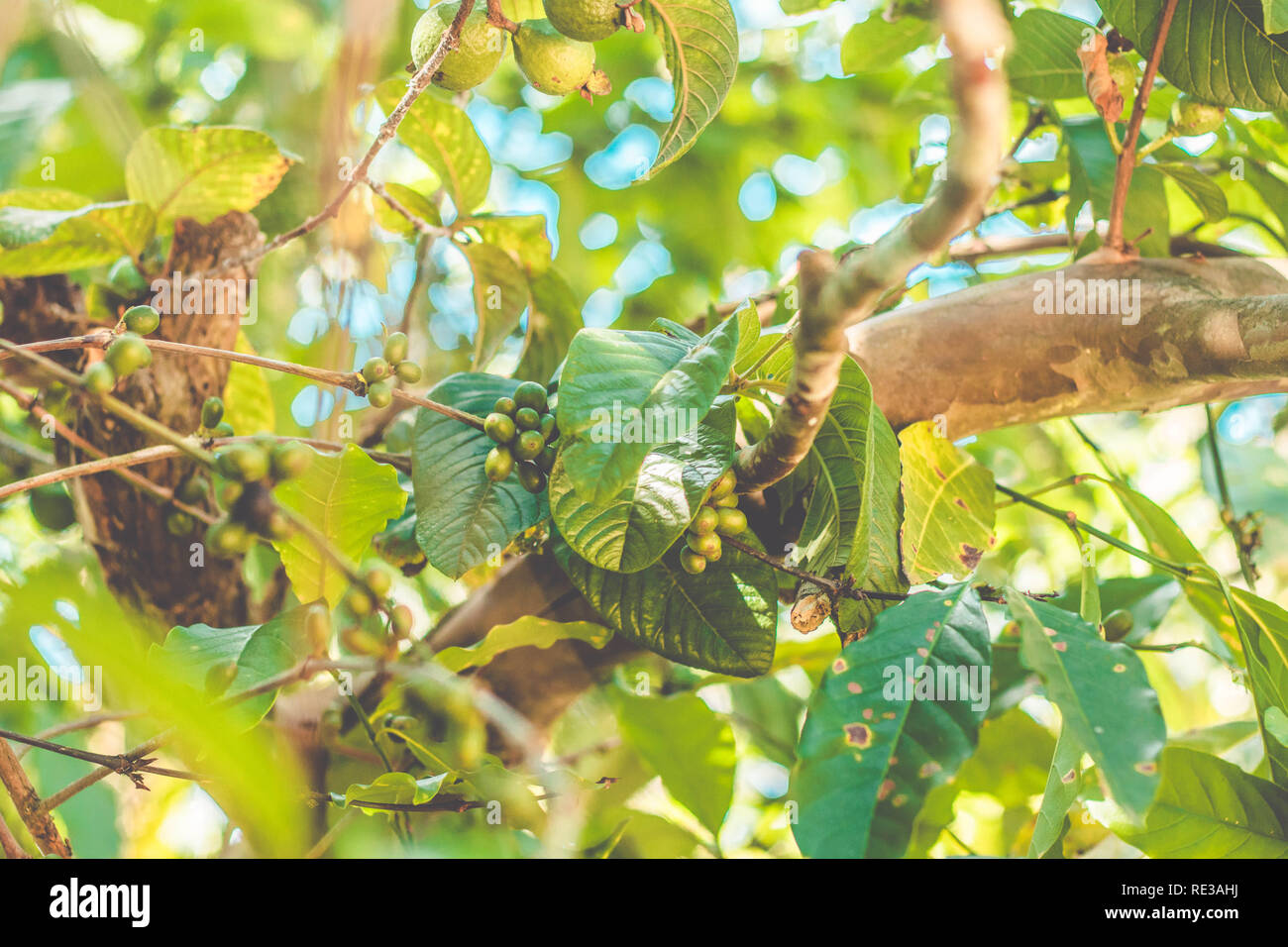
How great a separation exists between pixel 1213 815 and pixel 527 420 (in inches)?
25.7

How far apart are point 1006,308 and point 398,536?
657mm

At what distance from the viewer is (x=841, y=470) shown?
0.71 m

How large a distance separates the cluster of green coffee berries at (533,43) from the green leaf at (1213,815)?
0.73 meters

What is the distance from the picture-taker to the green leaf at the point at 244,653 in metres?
0.61

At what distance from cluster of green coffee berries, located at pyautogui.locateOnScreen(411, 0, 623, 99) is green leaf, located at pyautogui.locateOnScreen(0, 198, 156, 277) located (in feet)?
1.45

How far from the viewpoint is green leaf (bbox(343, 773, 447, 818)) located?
637 millimetres

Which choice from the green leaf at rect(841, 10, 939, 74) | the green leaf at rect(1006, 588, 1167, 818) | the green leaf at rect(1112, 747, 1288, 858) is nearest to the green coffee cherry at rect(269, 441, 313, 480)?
the green leaf at rect(1006, 588, 1167, 818)

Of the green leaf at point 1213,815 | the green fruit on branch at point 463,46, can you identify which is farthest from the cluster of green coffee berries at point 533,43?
the green leaf at point 1213,815

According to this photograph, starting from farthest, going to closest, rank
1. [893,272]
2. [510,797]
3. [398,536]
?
[398,536] → [510,797] → [893,272]

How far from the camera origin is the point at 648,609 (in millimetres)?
715

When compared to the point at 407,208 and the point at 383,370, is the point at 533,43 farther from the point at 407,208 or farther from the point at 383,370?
the point at 407,208
